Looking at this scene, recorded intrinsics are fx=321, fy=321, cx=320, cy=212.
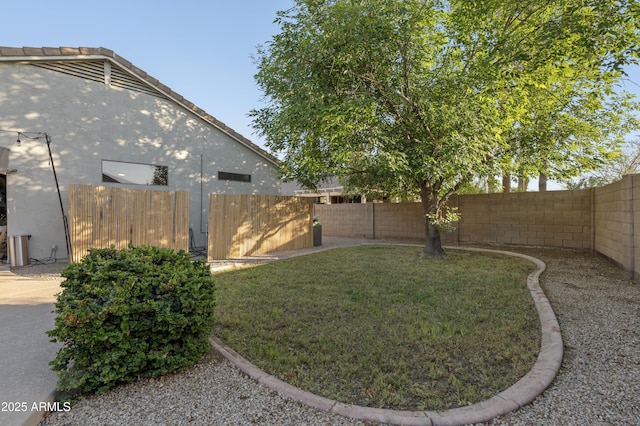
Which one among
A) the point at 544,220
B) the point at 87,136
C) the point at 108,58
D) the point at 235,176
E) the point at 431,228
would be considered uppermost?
the point at 108,58

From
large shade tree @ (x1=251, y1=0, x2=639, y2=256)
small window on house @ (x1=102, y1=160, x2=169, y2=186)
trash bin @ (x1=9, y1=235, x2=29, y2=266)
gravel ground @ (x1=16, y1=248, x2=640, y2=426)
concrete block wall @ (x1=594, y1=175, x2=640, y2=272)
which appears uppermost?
large shade tree @ (x1=251, y1=0, x2=639, y2=256)

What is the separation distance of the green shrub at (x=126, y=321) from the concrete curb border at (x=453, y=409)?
0.62 metres

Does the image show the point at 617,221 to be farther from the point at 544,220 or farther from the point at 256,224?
the point at 256,224

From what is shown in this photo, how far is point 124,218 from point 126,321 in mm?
6527

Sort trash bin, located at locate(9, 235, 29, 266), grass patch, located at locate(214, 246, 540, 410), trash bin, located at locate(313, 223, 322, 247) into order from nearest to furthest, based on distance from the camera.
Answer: grass patch, located at locate(214, 246, 540, 410)
trash bin, located at locate(9, 235, 29, 266)
trash bin, located at locate(313, 223, 322, 247)

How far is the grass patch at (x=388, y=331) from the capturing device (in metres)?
2.77

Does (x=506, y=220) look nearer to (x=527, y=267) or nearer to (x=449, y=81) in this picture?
(x=527, y=267)

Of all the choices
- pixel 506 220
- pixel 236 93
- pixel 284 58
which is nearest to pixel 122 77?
pixel 236 93

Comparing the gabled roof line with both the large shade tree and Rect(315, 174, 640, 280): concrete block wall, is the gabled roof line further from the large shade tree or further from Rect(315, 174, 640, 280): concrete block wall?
Rect(315, 174, 640, 280): concrete block wall

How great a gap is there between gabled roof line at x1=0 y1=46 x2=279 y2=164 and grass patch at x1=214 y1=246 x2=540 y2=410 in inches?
263

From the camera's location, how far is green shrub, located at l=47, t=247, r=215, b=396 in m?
2.57

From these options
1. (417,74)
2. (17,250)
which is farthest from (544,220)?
(17,250)

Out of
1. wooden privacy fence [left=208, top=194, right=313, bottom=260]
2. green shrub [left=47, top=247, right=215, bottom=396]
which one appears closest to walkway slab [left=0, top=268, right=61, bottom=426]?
green shrub [left=47, top=247, right=215, bottom=396]

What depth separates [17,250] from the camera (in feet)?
27.0
